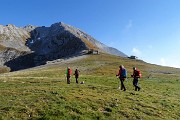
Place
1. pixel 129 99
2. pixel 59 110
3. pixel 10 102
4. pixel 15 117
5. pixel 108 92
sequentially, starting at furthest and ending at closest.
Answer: pixel 108 92 < pixel 129 99 < pixel 10 102 < pixel 59 110 < pixel 15 117

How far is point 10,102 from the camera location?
100 feet

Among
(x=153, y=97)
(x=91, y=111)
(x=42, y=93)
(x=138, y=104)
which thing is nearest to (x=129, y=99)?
(x=138, y=104)

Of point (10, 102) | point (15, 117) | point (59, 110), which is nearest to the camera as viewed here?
point (15, 117)

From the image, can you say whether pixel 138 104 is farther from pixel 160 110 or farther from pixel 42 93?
pixel 42 93

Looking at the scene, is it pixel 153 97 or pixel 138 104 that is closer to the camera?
pixel 138 104

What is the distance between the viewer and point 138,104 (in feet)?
110

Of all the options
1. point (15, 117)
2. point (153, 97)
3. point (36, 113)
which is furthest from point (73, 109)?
point (153, 97)

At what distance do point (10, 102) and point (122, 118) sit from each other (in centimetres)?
1042

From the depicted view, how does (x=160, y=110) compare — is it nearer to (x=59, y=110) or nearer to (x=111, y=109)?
(x=111, y=109)

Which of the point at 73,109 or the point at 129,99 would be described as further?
the point at 129,99

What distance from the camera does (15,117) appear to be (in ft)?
88.0

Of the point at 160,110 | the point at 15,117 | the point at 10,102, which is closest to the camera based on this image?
the point at 15,117

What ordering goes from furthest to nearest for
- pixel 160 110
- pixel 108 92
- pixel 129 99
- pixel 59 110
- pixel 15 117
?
pixel 108 92 < pixel 129 99 < pixel 160 110 < pixel 59 110 < pixel 15 117

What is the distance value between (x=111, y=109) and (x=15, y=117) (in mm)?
8830
